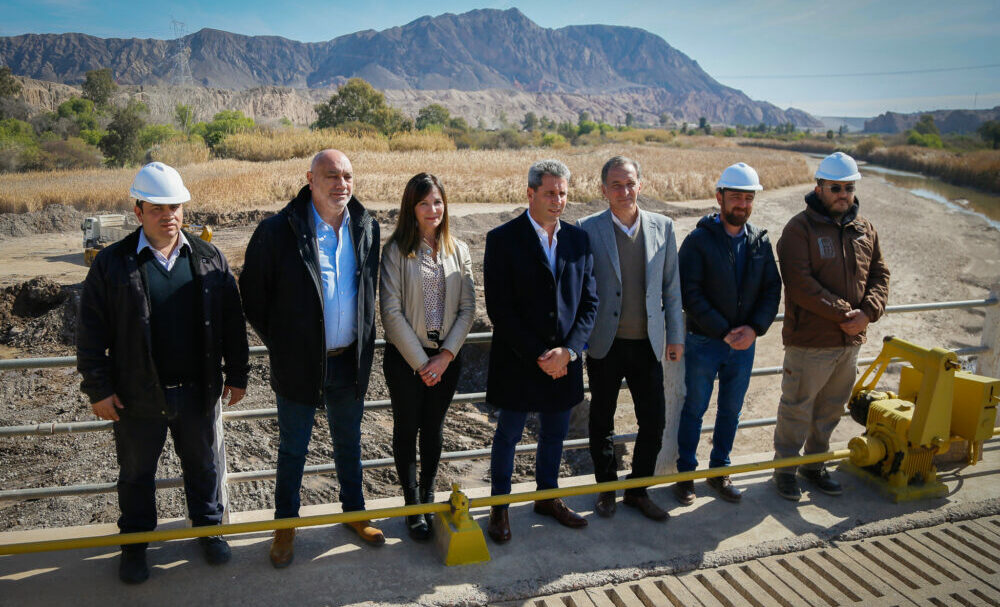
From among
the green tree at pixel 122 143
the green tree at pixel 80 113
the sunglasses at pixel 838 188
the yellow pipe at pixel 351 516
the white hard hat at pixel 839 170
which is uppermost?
the green tree at pixel 80 113

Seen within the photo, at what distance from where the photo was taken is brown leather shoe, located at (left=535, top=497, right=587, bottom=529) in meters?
3.55

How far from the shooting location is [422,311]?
322 cm

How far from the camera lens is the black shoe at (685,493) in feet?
12.6

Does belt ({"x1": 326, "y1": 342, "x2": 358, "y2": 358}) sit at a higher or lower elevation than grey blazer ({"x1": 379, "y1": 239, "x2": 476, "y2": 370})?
lower

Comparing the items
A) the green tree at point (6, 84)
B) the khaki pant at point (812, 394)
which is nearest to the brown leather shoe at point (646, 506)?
the khaki pant at point (812, 394)

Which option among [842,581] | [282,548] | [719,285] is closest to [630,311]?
[719,285]

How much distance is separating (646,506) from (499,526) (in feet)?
2.81

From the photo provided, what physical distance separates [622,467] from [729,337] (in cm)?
634

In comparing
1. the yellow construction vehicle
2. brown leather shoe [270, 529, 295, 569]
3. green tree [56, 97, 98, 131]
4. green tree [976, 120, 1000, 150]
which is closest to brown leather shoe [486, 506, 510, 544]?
brown leather shoe [270, 529, 295, 569]

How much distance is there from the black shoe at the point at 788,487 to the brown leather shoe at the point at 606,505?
1.06 meters

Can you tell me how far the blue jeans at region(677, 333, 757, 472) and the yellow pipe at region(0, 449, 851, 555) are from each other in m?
0.22

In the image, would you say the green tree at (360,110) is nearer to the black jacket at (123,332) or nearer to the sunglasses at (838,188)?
the sunglasses at (838,188)

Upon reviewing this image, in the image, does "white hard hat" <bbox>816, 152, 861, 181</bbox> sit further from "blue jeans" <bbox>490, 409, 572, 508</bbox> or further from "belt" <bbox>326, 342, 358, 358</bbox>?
"belt" <bbox>326, 342, 358, 358</bbox>

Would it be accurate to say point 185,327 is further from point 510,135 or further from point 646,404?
point 510,135
